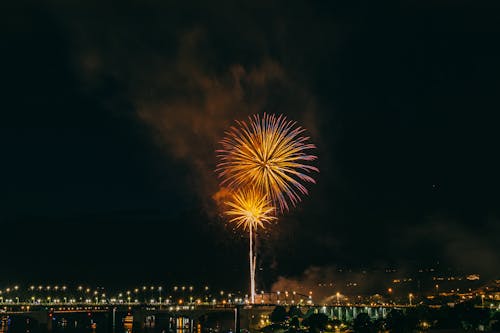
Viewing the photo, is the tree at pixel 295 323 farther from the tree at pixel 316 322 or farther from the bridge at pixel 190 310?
the bridge at pixel 190 310

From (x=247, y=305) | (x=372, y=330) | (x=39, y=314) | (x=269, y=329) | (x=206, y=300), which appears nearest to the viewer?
(x=372, y=330)

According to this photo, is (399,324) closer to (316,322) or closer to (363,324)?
(363,324)

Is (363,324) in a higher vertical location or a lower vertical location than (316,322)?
lower

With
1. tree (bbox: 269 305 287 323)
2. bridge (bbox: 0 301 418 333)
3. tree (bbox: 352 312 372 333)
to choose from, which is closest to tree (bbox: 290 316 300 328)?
tree (bbox: 269 305 287 323)

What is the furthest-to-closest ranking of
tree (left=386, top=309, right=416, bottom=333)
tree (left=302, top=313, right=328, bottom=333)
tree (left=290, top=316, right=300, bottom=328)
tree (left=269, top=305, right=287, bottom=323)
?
tree (left=269, top=305, right=287, bottom=323), tree (left=290, top=316, right=300, bottom=328), tree (left=302, top=313, right=328, bottom=333), tree (left=386, top=309, right=416, bottom=333)

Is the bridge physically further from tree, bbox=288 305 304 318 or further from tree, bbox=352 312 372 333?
tree, bbox=352 312 372 333

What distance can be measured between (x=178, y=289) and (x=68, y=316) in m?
34.8

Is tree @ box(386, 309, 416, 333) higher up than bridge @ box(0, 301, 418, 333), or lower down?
lower down

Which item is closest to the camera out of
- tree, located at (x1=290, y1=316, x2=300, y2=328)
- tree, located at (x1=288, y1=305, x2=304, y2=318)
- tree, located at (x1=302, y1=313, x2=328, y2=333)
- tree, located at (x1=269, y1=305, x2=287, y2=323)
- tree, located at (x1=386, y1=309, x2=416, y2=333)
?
tree, located at (x1=386, y1=309, x2=416, y2=333)

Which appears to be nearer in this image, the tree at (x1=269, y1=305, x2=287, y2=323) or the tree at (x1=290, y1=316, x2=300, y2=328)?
the tree at (x1=290, y1=316, x2=300, y2=328)

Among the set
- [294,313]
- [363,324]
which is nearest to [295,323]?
[363,324]

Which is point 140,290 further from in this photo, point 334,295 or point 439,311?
point 439,311

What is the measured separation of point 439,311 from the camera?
81000 mm

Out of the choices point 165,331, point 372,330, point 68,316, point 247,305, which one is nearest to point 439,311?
point 372,330
